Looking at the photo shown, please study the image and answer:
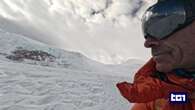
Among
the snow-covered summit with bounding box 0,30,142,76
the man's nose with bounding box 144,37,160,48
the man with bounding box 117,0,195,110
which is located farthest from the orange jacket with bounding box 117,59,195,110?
the snow-covered summit with bounding box 0,30,142,76

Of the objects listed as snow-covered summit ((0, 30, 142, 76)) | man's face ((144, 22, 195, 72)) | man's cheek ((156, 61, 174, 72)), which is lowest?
man's cheek ((156, 61, 174, 72))

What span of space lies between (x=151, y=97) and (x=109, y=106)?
11718 mm

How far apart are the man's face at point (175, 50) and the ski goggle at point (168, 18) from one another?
0.06ft

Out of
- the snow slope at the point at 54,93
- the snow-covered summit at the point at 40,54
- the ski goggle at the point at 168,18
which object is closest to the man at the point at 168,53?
the ski goggle at the point at 168,18

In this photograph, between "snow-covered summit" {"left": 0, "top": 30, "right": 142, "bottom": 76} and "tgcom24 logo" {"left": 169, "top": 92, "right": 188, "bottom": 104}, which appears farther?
"snow-covered summit" {"left": 0, "top": 30, "right": 142, "bottom": 76}

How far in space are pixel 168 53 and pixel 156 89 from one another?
138mm

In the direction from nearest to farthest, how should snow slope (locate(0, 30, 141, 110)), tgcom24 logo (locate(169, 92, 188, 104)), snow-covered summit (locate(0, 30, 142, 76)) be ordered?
tgcom24 logo (locate(169, 92, 188, 104)) < snow slope (locate(0, 30, 141, 110)) < snow-covered summit (locate(0, 30, 142, 76))

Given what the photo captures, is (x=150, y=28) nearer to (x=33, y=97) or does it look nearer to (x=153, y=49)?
(x=153, y=49)

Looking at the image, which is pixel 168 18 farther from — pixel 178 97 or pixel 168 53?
pixel 178 97

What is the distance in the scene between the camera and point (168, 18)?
4.56 ft

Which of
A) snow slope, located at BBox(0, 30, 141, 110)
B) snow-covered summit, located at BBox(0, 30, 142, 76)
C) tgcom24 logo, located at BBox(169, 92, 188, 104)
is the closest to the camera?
tgcom24 logo, located at BBox(169, 92, 188, 104)

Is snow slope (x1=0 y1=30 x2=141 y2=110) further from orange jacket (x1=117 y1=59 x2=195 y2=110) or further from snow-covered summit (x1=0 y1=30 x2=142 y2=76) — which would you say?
snow-covered summit (x1=0 y1=30 x2=142 y2=76)

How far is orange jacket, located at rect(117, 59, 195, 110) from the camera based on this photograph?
4.39 feet

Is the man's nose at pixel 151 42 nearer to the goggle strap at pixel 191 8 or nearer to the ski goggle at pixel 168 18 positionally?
the ski goggle at pixel 168 18
